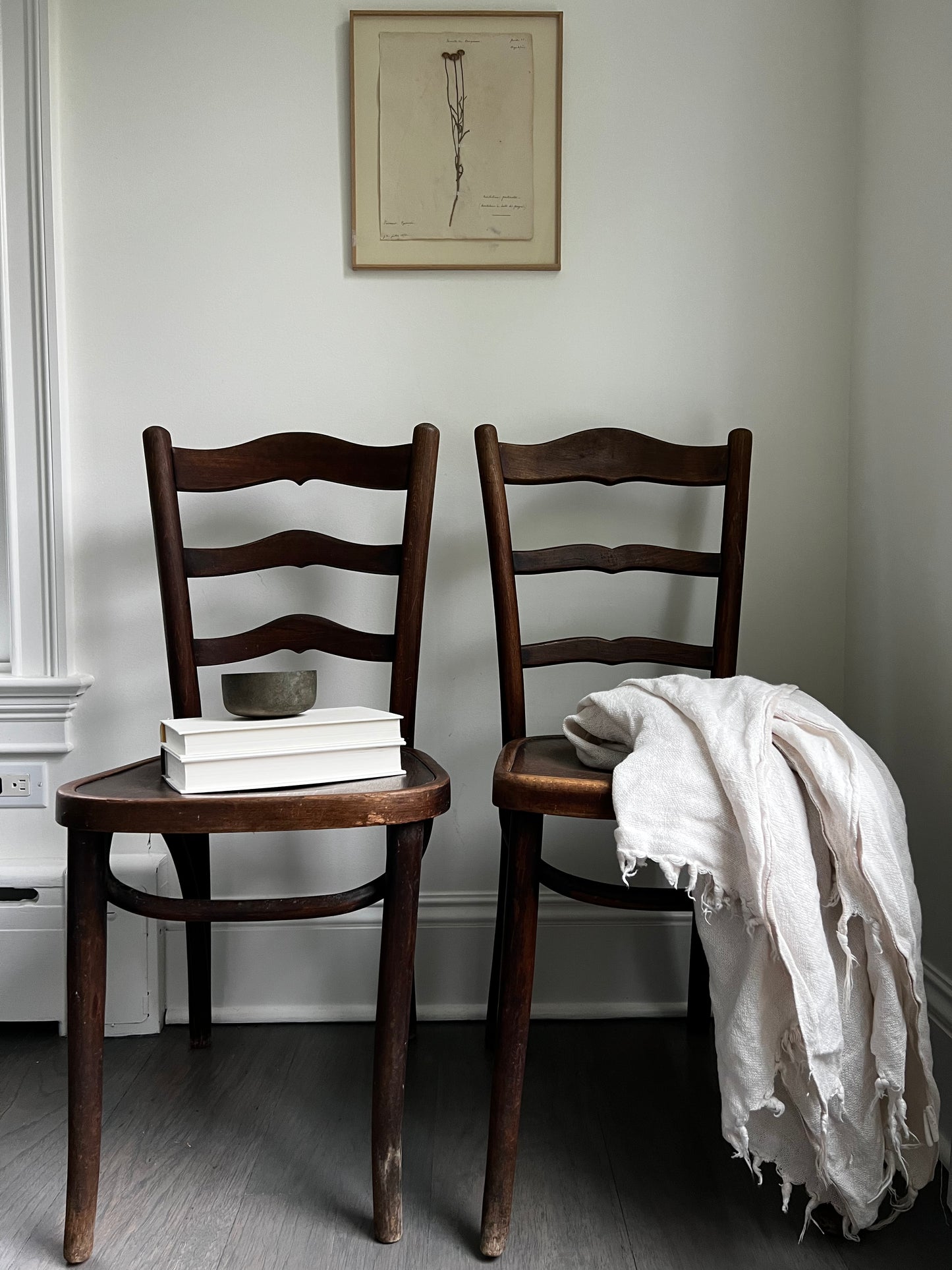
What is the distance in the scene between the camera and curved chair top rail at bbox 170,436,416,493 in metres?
1.36

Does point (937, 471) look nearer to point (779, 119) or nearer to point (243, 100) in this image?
point (779, 119)

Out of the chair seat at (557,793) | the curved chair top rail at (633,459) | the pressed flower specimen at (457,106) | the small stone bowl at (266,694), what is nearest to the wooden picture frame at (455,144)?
the pressed flower specimen at (457,106)

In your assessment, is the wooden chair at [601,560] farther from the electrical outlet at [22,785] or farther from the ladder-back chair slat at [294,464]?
the electrical outlet at [22,785]

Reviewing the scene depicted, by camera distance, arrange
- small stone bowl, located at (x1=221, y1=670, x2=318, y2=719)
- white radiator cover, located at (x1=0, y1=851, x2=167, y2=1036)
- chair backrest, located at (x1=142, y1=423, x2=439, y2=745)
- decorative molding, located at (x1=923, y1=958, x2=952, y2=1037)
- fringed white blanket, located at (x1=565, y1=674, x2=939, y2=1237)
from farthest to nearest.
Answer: white radiator cover, located at (x1=0, y1=851, x2=167, y2=1036), chair backrest, located at (x1=142, y1=423, x2=439, y2=745), decorative molding, located at (x1=923, y1=958, x2=952, y2=1037), small stone bowl, located at (x1=221, y1=670, x2=318, y2=719), fringed white blanket, located at (x1=565, y1=674, x2=939, y2=1237)

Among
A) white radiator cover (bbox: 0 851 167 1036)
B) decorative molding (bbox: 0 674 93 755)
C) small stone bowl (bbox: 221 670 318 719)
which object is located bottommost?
white radiator cover (bbox: 0 851 167 1036)

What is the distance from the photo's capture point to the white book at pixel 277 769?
0.99m

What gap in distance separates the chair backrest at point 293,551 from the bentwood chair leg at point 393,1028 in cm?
34

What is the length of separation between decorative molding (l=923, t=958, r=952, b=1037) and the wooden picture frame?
121 cm

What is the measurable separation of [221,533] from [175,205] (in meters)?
0.54

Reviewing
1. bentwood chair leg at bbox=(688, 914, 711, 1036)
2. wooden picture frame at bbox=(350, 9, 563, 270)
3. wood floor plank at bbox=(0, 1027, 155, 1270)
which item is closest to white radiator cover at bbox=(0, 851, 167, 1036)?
wood floor plank at bbox=(0, 1027, 155, 1270)

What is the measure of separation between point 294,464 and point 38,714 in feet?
2.00

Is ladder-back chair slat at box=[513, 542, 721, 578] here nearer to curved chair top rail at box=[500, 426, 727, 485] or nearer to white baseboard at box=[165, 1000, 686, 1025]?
curved chair top rail at box=[500, 426, 727, 485]

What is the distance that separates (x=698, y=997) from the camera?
1.48m

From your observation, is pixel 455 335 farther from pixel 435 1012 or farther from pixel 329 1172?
pixel 329 1172
